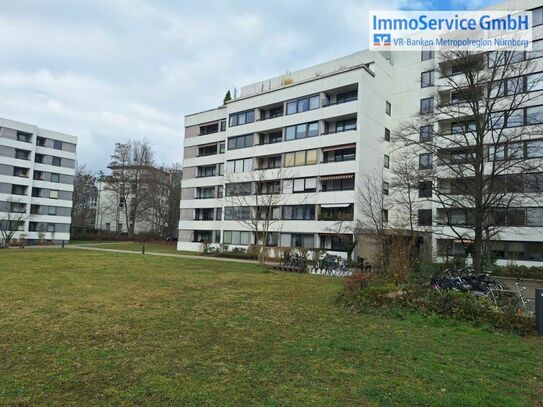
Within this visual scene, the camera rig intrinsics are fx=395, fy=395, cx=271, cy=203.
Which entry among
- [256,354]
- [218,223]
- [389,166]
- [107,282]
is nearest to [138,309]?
[256,354]

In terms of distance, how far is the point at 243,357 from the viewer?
20.9 feet

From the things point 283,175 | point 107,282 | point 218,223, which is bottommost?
point 107,282

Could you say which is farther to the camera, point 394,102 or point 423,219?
point 394,102

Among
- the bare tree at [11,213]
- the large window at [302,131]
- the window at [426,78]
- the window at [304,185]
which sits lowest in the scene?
the bare tree at [11,213]

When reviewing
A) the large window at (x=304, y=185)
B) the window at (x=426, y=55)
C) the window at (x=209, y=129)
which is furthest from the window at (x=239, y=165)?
the window at (x=426, y=55)

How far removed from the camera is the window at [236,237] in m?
45.7

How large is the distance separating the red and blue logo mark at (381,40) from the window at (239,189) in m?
20.7

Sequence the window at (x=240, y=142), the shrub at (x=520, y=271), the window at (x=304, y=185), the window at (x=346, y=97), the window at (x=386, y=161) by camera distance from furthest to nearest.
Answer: the window at (x=240, y=142) < the window at (x=386, y=161) < the window at (x=304, y=185) < the window at (x=346, y=97) < the shrub at (x=520, y=271)

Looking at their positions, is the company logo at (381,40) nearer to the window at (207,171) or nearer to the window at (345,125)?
the window at (345,125)

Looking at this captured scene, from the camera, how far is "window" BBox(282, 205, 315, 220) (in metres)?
39.7

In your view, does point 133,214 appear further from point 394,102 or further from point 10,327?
point 10,327

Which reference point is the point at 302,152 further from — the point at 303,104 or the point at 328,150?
the point at 303,104

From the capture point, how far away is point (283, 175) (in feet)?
139

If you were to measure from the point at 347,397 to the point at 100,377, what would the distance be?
10.6 feet
